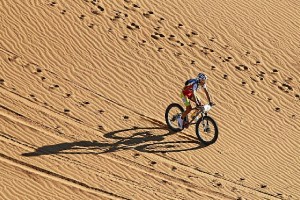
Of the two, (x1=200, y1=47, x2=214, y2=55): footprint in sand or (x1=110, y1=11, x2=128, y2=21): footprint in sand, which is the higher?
(x1=110, y1=11, x2=128, y2=21): footprint in sand

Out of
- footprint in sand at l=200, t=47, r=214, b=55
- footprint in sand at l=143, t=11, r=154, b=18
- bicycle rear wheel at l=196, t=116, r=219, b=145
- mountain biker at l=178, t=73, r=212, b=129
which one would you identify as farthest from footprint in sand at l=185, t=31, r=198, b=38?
bicycle rear wheel at l=196, t=116, r=219, b=145

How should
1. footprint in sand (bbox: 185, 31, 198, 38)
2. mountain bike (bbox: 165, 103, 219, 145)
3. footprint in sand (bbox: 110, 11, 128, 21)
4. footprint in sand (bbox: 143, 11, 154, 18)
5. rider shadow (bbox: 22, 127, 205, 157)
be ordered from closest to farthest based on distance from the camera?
1. rider shadow (bbox: 22, 127, 205, 157)
2. mountain bike (bbox: 165, 103, 219, 145)
3. footprint in sand (bbox: 110, 11, 128, 21)
4. footprint in sand (bbox: 185, 31, 198, 38)
5. footprint in sand (bbox: 143, 11, 154, 18)

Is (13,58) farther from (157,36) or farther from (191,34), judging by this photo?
(191,34)

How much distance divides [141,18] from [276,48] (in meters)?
4.07

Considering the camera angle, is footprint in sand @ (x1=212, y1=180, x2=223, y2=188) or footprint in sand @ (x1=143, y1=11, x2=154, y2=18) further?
footprint in sand @ (x1=143, y1=11, x2=154, y2=18)

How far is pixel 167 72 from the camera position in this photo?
18.2 m

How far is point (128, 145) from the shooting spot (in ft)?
50.5

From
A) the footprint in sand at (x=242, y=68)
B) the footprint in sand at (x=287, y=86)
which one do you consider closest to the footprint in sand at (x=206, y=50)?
the footprint in sand at (x=242, y=68)

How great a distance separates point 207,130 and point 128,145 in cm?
190

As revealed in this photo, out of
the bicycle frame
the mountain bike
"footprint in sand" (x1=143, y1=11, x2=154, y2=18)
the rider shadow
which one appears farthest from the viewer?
"footprint in sand" (x1=143, y1=11, x2=154, y2=18)

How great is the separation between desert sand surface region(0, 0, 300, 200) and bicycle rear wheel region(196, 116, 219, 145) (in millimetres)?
190

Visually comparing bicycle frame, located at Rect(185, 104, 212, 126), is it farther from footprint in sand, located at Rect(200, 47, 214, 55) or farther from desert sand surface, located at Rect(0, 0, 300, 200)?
footprint in sand, located at Rect(200, 47, 214, 55)

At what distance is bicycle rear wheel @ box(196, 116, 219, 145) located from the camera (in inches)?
616

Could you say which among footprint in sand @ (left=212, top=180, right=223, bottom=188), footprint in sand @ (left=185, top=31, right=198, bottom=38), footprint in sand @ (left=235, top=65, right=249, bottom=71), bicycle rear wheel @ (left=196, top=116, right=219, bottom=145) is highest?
footprint in sand @ (left=185, top=31, right=198, bottom=38)
